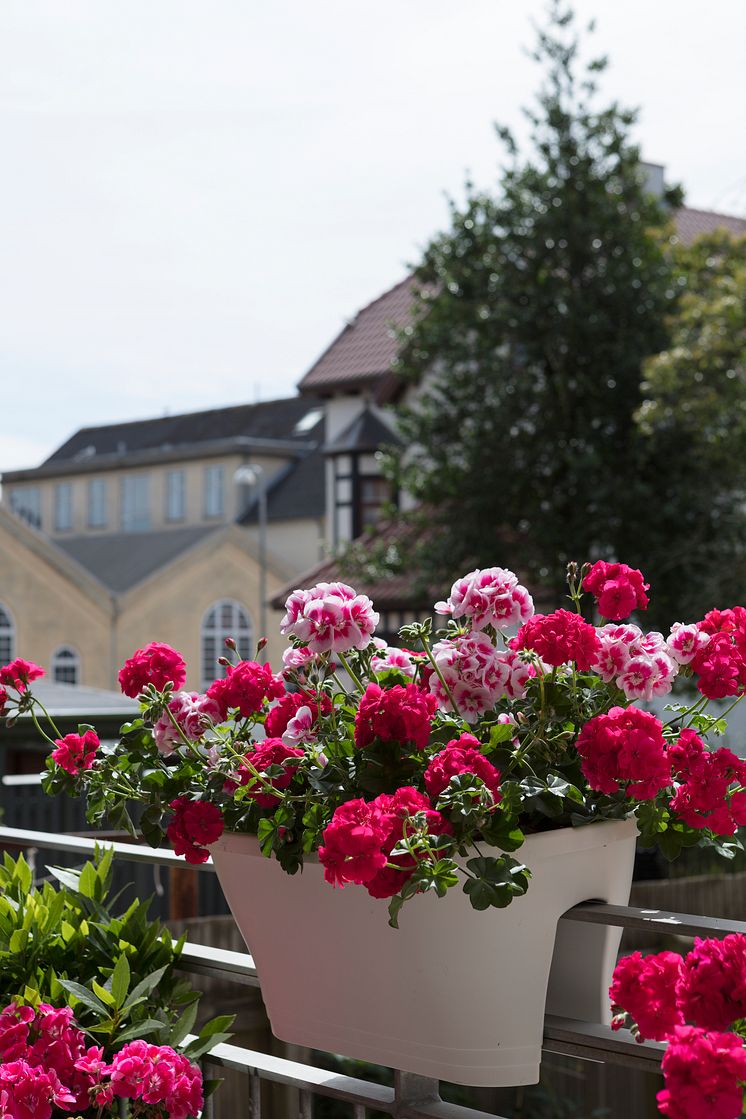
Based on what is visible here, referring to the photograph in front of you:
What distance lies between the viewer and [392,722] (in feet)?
4.94

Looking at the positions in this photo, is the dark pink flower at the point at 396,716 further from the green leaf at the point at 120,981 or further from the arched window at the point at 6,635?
the arched window at the point at 6,635

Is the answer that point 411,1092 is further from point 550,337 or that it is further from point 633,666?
point 550,337

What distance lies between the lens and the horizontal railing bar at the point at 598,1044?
1.42 meters

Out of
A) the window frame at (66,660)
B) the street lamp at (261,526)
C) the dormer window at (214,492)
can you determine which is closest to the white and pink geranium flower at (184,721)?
the street lamp at (261,526)

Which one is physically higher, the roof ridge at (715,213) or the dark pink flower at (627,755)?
the roof ridge at (715,213)

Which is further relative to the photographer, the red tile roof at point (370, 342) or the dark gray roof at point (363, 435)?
the dark gray roof at point (363, 435)

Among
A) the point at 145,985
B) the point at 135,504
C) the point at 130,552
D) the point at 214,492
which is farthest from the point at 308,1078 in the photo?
the point at 135,504

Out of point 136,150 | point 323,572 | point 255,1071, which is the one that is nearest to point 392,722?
point 255,1071

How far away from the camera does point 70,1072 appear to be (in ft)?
5.70

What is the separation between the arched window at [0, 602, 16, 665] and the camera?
37.7 m

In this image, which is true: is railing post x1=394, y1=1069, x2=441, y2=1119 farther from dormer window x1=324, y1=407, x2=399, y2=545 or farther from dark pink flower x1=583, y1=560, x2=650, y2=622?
dormer window x1=324, y1=407, x2=399, y2=545

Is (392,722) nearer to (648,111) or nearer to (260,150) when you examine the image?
(260,150)

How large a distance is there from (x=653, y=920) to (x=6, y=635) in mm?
37937

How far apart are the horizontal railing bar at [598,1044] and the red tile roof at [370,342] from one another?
22028mm
